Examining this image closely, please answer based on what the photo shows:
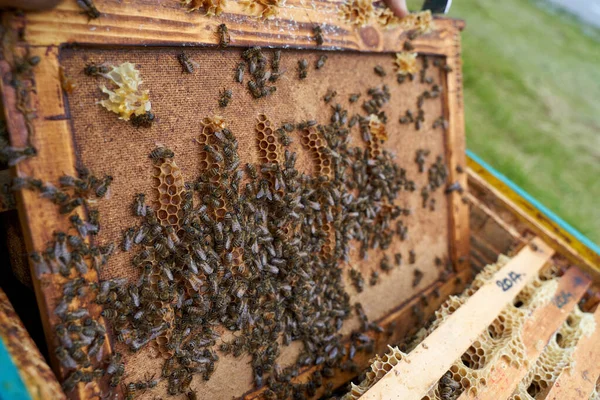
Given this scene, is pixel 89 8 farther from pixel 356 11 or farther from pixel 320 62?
pixel 356 11

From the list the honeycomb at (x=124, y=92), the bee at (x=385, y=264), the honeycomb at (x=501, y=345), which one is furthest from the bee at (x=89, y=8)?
the bee at (x=385, y=264)

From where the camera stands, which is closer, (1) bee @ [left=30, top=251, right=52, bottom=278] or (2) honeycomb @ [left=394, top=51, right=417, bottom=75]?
(1) bee @ [left=30, top=251, right=52, bottom=278]

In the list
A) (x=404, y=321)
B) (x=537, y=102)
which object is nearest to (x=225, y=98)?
(x=404, y=321)

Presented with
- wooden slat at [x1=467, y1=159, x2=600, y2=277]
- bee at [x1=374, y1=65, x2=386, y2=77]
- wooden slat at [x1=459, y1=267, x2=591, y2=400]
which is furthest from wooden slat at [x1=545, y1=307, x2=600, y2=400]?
bee at [x1=374, y1=65, x2=386, y2=77]

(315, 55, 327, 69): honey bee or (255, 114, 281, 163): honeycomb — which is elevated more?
(315, 55, 327, 69): honey bee

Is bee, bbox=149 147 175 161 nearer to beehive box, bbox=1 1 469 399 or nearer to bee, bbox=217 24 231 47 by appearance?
beehive box, bbox=1 1 469 399

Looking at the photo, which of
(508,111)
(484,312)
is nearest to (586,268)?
(484,312)

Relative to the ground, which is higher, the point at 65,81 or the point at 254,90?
the point at 65,81

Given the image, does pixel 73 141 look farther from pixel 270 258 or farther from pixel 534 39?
pixel 534 39
